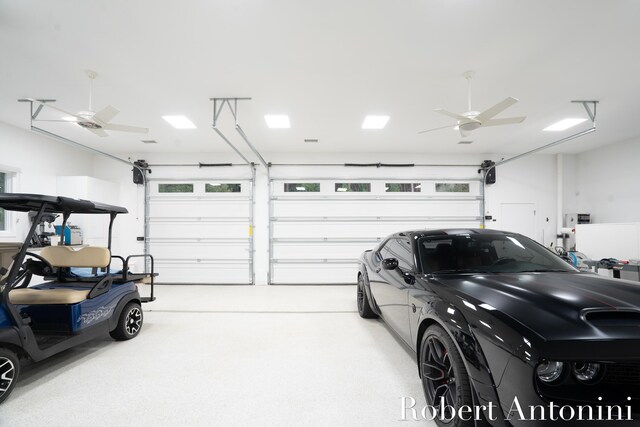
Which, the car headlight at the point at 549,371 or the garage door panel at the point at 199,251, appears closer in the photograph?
the car headlight at the point at 549,371

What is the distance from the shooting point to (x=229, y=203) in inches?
298

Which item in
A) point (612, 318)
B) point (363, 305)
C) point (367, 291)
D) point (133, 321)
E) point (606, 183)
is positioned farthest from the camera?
point (606, 183)

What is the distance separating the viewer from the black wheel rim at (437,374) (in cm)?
173

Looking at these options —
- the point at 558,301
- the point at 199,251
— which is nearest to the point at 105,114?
the point at 199,251

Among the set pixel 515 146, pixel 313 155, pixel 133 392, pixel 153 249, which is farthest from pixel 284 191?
pixel 515 146

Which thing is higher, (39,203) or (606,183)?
(606,183)

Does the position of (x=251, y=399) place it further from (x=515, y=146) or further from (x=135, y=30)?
(x=515, y=146)

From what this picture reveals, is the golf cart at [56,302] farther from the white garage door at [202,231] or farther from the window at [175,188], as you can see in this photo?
the window at [175,188]

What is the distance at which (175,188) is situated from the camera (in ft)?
25.0

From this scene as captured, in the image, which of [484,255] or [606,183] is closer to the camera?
[484,255]

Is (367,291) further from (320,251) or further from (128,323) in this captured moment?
(320,251)

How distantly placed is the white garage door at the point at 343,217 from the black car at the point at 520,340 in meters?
5.03

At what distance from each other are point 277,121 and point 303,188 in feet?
8.03

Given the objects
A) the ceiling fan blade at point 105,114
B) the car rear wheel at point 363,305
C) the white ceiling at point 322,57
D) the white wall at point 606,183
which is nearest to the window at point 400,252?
the car rear wheel at point 363,305
